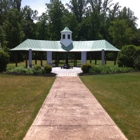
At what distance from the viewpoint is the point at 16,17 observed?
46.1 m

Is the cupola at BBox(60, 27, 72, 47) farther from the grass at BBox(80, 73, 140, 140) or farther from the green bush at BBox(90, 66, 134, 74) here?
the grass at BBox(80, 73, 140, 140)

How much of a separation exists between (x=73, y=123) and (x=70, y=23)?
45.5 meters

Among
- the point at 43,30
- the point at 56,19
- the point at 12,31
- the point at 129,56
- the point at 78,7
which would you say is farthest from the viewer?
the point at 78,7

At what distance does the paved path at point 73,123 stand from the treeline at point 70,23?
3585 centimetres

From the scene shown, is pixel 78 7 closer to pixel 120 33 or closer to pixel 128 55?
pixel 120 33

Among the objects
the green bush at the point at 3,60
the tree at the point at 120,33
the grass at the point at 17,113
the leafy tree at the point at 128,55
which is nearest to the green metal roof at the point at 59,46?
the leafy tree at the point at 128,55

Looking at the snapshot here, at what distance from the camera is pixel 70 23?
1941 inches

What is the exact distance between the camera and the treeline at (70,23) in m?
45.6

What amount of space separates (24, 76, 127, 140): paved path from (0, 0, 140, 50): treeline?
35.8 meters

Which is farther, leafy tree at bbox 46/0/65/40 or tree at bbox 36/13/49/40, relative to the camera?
tree at bbox 36/13/49/40

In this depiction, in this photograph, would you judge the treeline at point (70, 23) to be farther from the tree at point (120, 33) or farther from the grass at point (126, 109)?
the grass at point (126, 109)

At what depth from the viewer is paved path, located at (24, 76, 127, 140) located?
4844 millimetres

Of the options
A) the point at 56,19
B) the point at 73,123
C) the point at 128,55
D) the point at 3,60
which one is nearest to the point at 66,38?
the point at 128,55

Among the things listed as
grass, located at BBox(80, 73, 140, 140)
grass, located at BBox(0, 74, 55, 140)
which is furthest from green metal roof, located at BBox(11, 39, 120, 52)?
grass, located at BBox(0, 74, 55, 140)
